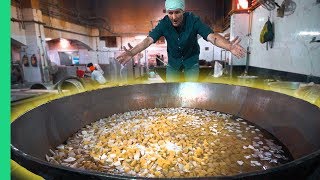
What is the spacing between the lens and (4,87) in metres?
0.51

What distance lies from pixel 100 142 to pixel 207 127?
1.11 metres

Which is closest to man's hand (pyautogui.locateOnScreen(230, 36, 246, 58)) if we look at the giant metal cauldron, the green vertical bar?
the giant metal cauldron

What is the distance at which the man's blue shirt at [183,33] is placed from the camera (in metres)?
2.97

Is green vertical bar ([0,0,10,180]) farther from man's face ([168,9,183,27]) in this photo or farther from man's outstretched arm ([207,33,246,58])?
man's face ([168,9,183,27])

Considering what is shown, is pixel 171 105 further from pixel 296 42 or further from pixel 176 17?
pixel 296 42

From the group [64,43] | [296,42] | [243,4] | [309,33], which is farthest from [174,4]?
[64,43]

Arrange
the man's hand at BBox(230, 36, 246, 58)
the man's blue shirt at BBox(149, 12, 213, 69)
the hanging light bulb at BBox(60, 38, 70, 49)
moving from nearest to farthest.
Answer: the man's hand at BBox(230, 36, 246, 58)
the man's blue shirt at BBox(149, 12, 213, 69)
the hanging light bulb at BBox(60, 38, 70, 49)

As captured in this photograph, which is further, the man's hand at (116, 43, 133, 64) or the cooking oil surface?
the man's hand at (116, 43, 133, 64)

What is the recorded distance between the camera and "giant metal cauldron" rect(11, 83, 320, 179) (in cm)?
77

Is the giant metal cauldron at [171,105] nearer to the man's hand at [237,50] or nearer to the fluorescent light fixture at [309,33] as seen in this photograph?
the man's hand at [237,50]

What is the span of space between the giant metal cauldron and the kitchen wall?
238 cm

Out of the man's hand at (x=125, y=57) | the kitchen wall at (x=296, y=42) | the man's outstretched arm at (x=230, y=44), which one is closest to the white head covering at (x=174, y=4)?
the man's outstretched arm at (x=230, y=44)

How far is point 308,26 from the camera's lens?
13.9ft

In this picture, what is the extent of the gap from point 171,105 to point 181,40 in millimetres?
928
